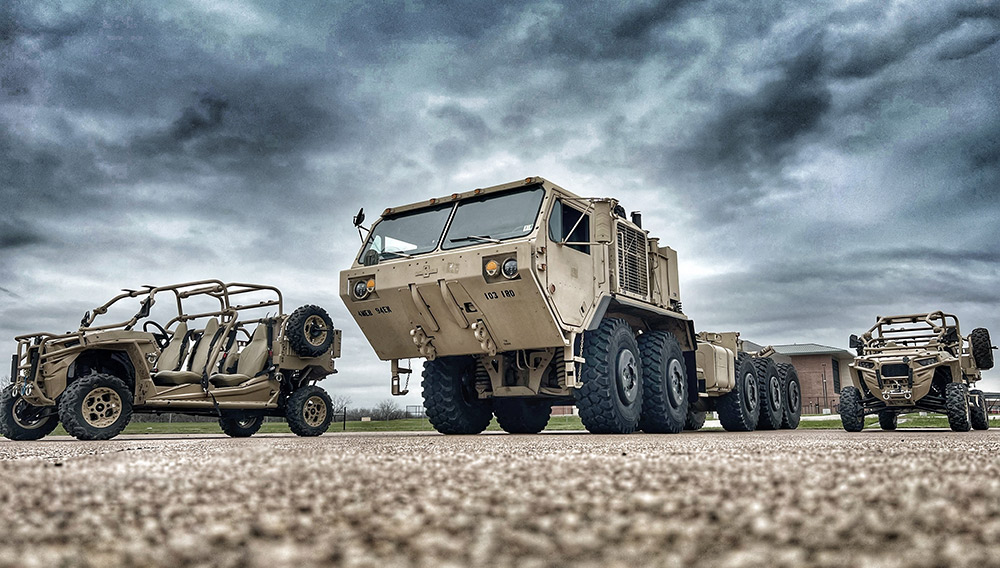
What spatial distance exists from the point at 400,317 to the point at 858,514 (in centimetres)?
747

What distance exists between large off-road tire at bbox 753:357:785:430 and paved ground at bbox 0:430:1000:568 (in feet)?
38.1

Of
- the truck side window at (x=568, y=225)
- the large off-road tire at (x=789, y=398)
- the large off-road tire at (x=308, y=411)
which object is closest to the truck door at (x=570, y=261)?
the truck side window at (x=568, y=225)

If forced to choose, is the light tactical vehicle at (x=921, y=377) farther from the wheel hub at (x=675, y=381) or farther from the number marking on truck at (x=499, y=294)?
the number marking on truck at (x=499, y=294)

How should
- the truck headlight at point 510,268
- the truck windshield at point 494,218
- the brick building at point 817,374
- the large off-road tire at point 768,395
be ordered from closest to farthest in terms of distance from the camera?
the truck headlight at point 510,268 < the truck windshield at point 494,218 < the large off-road tire at point 768,395 < the brick building at point 817,374

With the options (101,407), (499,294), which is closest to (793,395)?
(499,294)

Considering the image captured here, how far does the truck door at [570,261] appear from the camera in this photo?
819cm

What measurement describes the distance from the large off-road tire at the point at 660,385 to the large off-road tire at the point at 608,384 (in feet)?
1.49

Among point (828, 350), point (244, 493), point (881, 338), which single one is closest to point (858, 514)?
point (244, 493)

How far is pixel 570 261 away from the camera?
8.53m

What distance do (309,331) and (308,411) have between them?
1.12 m

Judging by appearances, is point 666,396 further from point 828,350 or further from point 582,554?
point 828,350

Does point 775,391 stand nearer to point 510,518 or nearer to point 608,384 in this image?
point 608,384

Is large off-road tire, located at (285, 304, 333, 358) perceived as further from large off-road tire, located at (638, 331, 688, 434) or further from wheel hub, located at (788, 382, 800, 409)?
wheel hub, located at (788, 382, 800, 409)

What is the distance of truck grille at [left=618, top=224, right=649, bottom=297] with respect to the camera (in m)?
9.48
